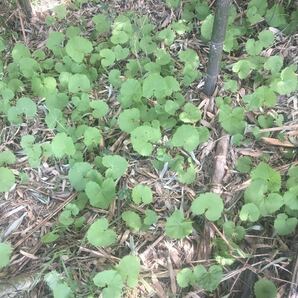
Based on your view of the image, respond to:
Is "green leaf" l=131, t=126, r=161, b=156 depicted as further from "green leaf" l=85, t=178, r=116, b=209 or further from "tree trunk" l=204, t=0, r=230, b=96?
"tree trunk" l=204, t=0, r=230, b=96

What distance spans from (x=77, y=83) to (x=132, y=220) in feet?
2.21

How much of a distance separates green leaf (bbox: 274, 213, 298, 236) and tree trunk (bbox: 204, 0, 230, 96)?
2.09 ft

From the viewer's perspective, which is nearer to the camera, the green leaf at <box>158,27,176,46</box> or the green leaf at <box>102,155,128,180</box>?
the green leaf at <box>102,155,128,180</box>

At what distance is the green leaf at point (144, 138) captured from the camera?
1.72 meters

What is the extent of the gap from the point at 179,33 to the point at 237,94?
16.6 inches

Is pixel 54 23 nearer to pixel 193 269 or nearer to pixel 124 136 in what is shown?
pixel 124 136

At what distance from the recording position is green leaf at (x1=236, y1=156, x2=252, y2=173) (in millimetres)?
1680

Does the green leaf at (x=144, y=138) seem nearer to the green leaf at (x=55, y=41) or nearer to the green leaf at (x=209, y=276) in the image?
the green leaf at (x=209, y=276)

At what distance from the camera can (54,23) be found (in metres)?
2.27

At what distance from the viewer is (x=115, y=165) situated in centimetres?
169

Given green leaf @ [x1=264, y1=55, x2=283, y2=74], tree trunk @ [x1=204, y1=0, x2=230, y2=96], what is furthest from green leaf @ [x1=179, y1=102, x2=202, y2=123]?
green leaf @ [x1=264, y1=55, x2=283, y2=74]

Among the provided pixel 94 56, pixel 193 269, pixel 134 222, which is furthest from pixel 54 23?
pixel 193 269

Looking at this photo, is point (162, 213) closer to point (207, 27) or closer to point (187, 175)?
point (187, 175)

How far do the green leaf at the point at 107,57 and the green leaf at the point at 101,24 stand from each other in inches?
6.9
